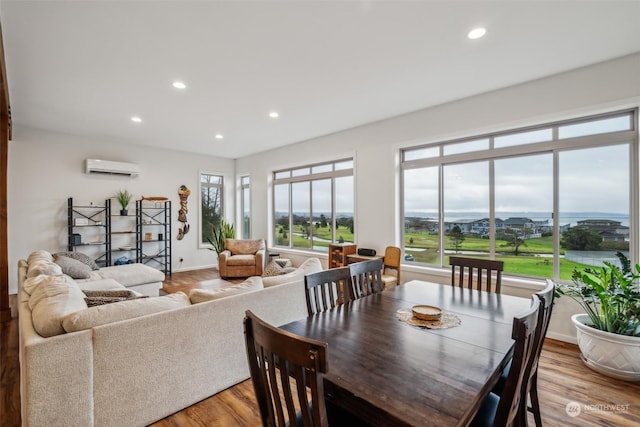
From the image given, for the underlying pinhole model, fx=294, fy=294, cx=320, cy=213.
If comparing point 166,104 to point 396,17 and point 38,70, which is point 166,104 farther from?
point 396,17

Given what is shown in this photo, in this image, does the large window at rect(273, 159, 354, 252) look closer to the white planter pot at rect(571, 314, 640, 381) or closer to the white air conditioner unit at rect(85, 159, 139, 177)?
the white air conditioner unit at rect(85, 159, 139, 177)

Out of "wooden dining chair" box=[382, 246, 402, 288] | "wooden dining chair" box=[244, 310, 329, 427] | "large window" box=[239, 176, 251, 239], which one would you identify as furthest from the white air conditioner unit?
"wooden dining chair" box=[244, 310, 329, 427]

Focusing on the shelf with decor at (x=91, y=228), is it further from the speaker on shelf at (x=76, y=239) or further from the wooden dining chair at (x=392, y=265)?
the wooden dining chair at (x=392, y=265)

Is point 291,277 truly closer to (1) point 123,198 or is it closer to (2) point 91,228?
(1) point 123,198

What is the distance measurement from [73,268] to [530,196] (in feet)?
18.9

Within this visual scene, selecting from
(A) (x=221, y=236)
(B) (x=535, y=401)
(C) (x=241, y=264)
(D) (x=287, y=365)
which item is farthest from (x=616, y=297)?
(A) (x=221, y=236)

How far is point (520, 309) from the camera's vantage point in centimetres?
192

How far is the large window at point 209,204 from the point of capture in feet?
23.7

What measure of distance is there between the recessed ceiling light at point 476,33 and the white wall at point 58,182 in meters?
6.24

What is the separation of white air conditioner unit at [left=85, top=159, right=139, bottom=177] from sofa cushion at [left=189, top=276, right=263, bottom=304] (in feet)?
15.8

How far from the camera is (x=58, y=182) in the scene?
5312 millimetres

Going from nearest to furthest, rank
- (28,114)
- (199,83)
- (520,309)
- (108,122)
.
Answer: (520,309)
(199,83)
(28,114)
(108,122)

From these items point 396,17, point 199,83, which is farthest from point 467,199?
point 199,83

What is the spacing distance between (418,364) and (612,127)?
11.5 ft
